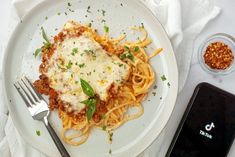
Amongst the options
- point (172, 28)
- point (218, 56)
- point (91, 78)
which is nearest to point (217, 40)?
point (218, 56)

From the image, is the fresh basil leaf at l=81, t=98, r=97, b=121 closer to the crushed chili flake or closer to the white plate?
the white plate

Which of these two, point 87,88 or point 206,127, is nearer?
point 87,88

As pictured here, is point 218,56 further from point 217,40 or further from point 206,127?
point 206,127

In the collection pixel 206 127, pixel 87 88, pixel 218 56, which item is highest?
pixel 87 88

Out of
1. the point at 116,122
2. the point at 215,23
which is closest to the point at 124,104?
the point at 116,122

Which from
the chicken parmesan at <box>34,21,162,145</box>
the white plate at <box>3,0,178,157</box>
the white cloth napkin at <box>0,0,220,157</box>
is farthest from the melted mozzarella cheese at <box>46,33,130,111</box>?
the white cloth napkin at <box>0,0,220,157</box>

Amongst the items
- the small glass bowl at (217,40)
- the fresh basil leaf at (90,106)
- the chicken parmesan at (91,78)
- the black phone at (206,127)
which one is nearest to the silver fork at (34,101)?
the chicken parmesan at (91,78)

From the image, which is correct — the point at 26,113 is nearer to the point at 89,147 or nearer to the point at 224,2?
the point at 89,147
